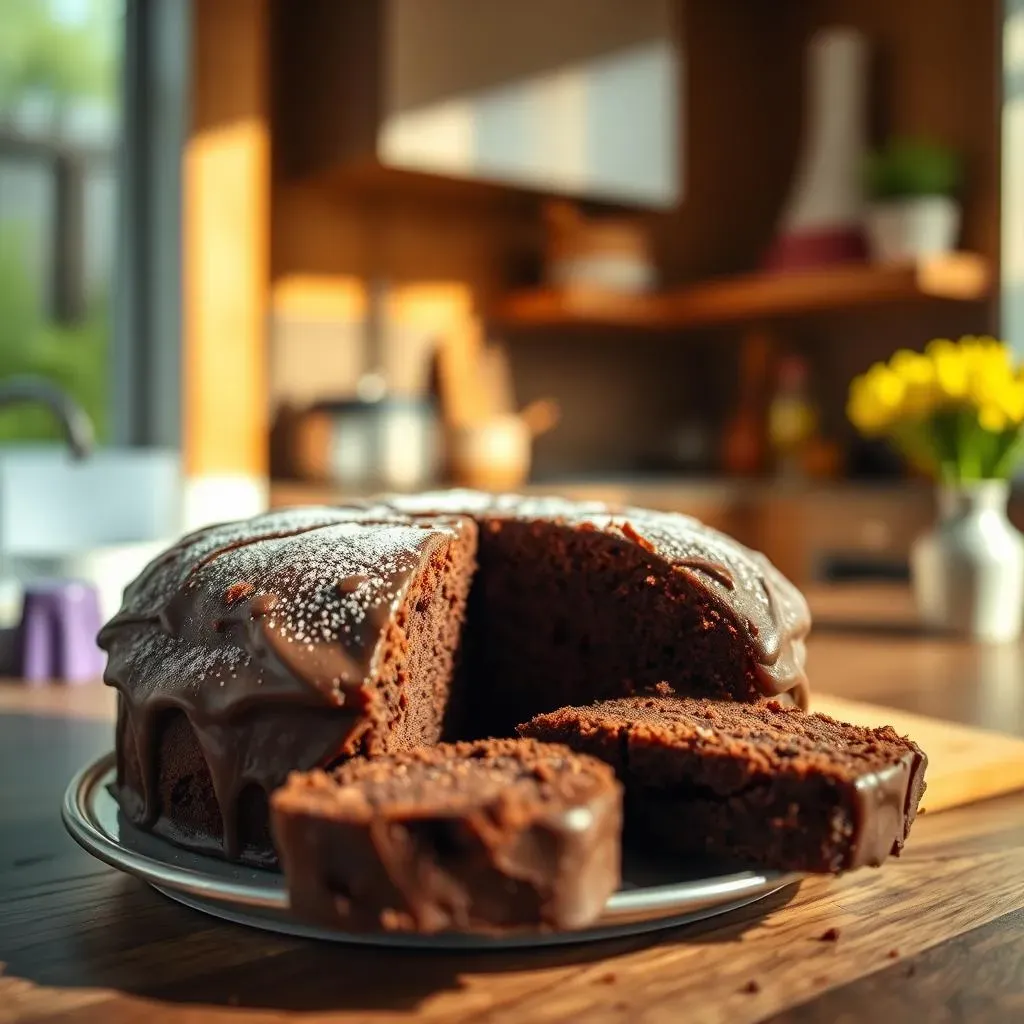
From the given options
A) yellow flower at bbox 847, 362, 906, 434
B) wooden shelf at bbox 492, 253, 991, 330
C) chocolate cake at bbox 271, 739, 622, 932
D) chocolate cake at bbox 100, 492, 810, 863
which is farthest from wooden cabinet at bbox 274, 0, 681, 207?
chocolate cake at bbox 271, 739, 622, 932

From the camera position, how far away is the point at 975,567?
1.99 m

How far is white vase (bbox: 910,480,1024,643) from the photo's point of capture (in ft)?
6.54

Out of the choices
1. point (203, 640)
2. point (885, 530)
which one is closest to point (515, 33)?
point (885, 530)

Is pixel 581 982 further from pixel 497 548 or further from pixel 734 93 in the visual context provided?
pixel 734 93

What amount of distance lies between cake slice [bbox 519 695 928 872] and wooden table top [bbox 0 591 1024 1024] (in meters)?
0.05

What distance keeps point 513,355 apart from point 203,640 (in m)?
3.53

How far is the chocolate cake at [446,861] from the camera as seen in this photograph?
2.16 feet

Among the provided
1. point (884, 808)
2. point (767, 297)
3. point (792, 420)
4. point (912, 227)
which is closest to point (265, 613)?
point (884, 808)

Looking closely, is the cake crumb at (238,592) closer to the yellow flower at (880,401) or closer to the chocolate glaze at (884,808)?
the chocolate glaze at (884,808)

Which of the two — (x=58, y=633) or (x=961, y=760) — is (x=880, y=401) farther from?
(x=58, y=633)

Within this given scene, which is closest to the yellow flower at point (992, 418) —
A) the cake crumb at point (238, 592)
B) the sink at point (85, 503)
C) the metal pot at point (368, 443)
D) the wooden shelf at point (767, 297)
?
the cake crumb at point (238, 592)

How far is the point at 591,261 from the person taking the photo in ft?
13.6

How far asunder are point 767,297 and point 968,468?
85.6 inches

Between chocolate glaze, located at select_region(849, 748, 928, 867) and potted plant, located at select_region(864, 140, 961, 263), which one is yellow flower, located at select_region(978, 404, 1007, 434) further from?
potted plant, located at select_region(864, 140, 961, 263)
